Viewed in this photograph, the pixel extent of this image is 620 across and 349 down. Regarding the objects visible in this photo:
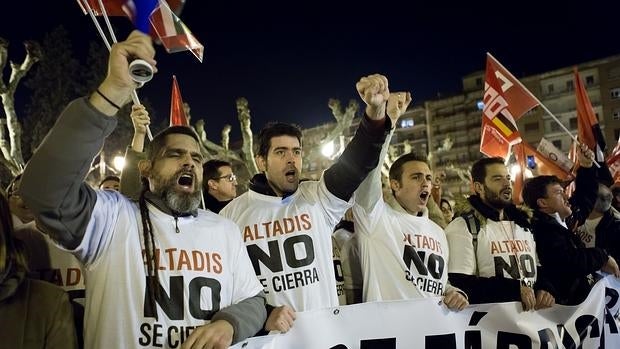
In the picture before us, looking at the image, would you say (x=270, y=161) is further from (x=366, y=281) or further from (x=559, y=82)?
(x=559, y=82)

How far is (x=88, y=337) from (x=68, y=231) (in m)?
0.56

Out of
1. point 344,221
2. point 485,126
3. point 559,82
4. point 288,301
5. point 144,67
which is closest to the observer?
point 144,67

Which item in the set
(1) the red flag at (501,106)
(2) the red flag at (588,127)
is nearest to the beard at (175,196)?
(1) the red flag at (501,106)

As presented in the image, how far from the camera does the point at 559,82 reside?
220 ft

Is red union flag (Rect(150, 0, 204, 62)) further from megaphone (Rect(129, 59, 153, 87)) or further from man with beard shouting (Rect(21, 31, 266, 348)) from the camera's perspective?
megaphone (Rect(129, 59, 153, 87))

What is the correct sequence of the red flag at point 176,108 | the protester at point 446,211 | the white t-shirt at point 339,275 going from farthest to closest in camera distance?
the protester at point 446,211
the red flag at point 176,108
the white t-shirt at point 339,275

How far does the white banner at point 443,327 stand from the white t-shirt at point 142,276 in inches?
18.7

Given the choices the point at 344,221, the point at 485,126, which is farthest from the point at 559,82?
the point at 344,221

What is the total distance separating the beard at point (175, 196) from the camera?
9.04ft

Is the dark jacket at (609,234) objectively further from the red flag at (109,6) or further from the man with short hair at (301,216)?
the red flag at (109,6)

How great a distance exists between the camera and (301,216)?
144 inches

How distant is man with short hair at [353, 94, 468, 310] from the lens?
4039 mm

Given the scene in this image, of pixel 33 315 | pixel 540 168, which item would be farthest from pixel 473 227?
pixel 540 168

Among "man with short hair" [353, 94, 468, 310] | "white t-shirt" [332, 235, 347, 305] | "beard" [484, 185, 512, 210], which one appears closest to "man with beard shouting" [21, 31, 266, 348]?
"man with short hair" [353, 94, 468, 310]
